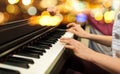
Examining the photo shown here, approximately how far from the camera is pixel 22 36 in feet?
3.66

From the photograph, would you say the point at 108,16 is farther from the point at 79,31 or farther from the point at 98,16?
the point at 79,31

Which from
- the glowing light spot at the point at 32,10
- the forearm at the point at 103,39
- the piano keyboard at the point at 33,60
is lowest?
the forearm at the point at 103,39

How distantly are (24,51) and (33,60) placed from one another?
0.15 meters

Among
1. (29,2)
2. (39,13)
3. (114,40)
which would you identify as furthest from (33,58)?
(114,40)

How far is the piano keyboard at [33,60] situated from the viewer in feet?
2.61

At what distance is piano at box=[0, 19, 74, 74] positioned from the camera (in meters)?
0.82

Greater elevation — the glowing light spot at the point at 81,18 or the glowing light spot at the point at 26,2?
the glowing light spot at the point at 26,2

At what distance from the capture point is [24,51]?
1.07 metres

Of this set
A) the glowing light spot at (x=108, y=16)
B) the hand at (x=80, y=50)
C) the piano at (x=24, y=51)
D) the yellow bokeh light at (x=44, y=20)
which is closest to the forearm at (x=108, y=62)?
the hand at (x=80, y=50)

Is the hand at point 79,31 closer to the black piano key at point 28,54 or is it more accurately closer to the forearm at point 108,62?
the forearm at point 108,62

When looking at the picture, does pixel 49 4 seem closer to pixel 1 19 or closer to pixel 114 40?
pixel 114 40

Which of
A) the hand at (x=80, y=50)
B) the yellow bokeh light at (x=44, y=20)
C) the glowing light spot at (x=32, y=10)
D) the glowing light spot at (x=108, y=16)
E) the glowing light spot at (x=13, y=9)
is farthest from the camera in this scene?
the glowing light spot at (x=108, y=16)

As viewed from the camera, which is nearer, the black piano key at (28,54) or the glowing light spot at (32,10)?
the black piano key at (28,54)

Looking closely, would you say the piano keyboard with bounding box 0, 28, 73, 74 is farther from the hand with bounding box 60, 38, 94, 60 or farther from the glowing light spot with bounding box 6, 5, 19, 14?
the glowing light spot with bounding box 6, 5, 19, 14
